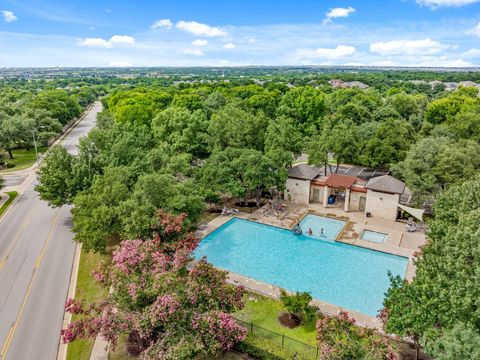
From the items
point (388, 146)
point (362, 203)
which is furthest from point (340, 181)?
point (388, 146)

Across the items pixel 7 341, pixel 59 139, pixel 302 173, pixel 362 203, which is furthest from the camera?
pixel 59 139

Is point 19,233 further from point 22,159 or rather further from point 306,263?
point 22,159

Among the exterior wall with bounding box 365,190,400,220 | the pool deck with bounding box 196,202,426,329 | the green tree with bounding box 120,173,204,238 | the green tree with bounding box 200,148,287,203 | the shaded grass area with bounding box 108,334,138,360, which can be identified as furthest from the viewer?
the green tree with bounding box 200,148,287,203

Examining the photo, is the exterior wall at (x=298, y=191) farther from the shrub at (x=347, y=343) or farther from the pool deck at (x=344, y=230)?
the shrub at (x=347, y=343)

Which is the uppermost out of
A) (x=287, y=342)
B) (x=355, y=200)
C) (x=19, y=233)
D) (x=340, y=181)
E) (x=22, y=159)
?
(x=340, y=181)

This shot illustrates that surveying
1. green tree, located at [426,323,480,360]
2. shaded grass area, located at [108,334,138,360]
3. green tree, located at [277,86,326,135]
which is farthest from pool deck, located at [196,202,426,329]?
green tree, located at [277,86,326,135]

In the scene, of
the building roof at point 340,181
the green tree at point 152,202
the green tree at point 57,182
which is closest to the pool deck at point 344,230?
the building roof at point 340,181

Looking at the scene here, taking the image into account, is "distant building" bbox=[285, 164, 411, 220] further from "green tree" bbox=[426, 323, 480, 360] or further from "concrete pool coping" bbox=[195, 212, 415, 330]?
"green tree" bbox=[426, 323, 480, 360]

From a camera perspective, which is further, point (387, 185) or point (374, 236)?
point (387, 185)
